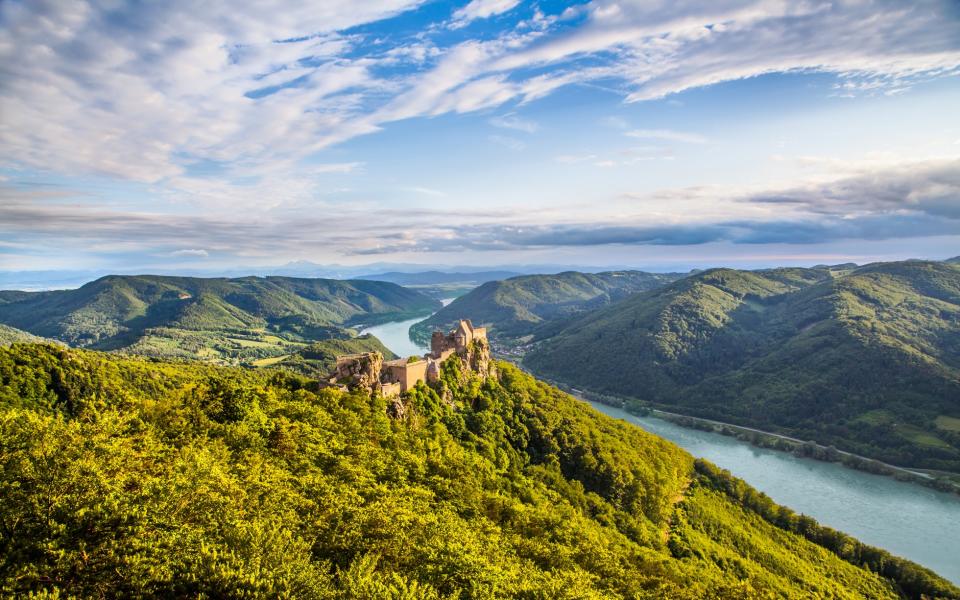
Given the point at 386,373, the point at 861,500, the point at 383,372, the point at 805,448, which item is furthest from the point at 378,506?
the point at 805,448

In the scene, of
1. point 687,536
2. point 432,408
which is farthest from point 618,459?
point 432,408

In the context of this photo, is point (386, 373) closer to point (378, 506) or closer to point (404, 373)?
point (404, 373)

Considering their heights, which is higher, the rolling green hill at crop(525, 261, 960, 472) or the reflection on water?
the rolling green hill at crop(525, 261, 960, 472)

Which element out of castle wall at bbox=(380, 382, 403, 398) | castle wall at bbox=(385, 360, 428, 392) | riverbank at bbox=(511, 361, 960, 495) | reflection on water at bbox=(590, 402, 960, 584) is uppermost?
Answer: castle wall at bbox=(385, 360, 428, 392)

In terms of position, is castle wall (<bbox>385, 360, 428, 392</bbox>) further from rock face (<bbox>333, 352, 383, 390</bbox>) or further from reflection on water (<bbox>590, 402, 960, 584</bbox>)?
reflection on water (<bbox>590, 402, 960, 584</bbox>)

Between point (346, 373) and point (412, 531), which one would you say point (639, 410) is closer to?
point (346, 373)

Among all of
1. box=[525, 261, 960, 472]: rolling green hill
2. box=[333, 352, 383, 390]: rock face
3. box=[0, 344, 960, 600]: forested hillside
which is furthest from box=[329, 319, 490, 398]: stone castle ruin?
box=[525, 261, 960, 472]: rolling green hill
